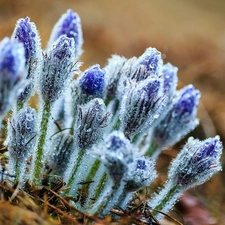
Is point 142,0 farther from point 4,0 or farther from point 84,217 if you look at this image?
point 84,217

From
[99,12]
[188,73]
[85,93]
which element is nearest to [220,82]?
[188,73]

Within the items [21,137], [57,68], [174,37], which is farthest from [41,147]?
[174,37]

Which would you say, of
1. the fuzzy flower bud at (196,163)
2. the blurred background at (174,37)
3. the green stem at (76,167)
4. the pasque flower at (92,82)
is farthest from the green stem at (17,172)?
the blurred background at (174,37)

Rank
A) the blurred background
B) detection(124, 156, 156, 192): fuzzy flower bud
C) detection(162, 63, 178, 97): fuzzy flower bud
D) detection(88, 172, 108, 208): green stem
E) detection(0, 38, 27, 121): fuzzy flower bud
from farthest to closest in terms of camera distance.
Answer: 1. the blurred background
2. detection(162, 63, 178, 97): fuzzy flower bud
3. detection(88, 172, 108, 208): green stem
4. detection(124, 156, 156, 192): fuzzy flower bud
5. detection(0, 38, 27, 121): fuzzy flower bud

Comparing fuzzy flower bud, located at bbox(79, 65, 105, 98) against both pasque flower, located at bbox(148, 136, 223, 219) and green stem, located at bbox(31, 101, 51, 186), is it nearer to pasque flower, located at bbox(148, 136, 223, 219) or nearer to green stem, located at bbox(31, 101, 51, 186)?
green stem, located at bbox(31, 101, 51, 186)

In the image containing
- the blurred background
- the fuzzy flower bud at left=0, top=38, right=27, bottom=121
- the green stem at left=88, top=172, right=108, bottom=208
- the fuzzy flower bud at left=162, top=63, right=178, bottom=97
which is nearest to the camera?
the fuzzy flower bud at left=0, top=38, right=27, bottom=121

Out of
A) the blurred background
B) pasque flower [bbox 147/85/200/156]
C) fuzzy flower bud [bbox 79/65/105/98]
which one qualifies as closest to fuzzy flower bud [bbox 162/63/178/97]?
pasque flower [bbox 147/85/200/156]

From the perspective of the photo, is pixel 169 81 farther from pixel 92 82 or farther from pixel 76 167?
pixel 76 167
